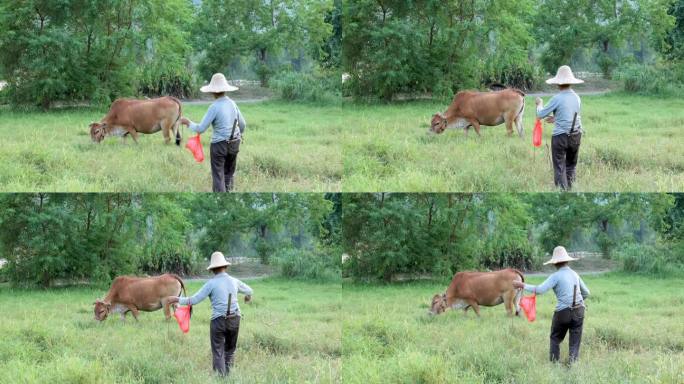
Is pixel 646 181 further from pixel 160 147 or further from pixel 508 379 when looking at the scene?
pixel 160 147

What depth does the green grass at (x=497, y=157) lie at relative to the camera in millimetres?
15453

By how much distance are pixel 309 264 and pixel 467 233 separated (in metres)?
3.04

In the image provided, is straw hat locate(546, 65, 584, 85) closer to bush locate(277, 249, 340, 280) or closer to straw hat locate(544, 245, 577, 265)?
straw hat locate(544, 245, 577, 265)

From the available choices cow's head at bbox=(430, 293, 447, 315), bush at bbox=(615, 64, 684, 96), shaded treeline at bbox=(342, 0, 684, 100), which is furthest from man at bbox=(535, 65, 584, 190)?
bush at bbox=(615, 64, 684, 96)

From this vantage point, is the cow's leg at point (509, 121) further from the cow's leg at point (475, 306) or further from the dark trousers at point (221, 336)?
the dark trousers at point (221, 336)

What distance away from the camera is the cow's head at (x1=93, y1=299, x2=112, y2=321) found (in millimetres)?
16141

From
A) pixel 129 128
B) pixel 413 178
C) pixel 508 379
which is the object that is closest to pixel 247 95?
pixel 129 128

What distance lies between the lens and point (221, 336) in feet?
43.0

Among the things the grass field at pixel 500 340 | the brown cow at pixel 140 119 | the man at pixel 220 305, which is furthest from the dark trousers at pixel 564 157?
the brown cow at pixel 140 119

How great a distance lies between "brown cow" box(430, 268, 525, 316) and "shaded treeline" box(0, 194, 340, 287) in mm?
3399

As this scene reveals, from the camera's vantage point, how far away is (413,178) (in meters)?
15.6

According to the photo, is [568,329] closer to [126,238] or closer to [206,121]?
[206,121]

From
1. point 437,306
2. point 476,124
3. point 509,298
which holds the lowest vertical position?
point 437,306

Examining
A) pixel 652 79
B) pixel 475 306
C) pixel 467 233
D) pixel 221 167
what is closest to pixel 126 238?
pixel 221 167
